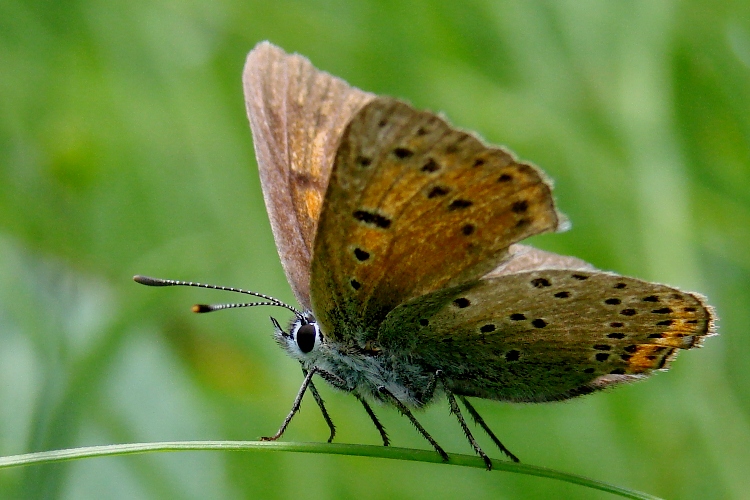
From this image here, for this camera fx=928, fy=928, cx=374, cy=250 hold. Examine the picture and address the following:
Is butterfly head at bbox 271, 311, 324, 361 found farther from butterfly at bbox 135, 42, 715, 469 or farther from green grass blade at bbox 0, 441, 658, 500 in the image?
green grass blade at bbox 0, 441, 658, 500

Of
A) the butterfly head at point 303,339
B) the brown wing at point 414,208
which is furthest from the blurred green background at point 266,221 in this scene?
the brown wing at point 414,208

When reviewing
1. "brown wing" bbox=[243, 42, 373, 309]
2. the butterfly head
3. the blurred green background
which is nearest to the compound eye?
the butterfly head

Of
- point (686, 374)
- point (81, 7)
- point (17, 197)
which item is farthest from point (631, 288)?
point (81, 7)

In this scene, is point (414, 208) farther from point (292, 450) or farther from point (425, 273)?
point (292, 450)

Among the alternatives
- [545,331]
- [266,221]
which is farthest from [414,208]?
[266,221]

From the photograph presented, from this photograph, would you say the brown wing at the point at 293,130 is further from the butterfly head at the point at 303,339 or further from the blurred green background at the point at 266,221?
the blurred green background at the point at 266,221
